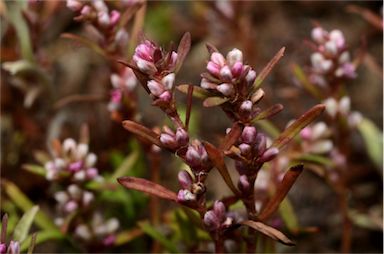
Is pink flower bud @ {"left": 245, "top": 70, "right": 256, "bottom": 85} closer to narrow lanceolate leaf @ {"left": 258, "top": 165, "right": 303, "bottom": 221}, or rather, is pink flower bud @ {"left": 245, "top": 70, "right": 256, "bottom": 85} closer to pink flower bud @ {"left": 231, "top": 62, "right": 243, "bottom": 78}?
pink flower bud @ {"left": 231, "top": 62, "right": 243, "bottom": 78}

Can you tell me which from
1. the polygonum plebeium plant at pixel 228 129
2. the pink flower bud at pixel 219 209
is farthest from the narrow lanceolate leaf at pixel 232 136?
the pink flower bud at pixel 219 209

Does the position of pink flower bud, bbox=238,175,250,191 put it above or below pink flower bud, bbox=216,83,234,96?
below

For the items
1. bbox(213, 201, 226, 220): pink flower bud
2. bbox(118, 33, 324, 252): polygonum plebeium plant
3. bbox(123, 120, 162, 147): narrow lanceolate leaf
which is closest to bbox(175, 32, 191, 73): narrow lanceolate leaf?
bbox(118, 33, 324, 252): polygonum plebeium plant

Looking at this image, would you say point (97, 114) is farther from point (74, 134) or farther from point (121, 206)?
point (121, 206)

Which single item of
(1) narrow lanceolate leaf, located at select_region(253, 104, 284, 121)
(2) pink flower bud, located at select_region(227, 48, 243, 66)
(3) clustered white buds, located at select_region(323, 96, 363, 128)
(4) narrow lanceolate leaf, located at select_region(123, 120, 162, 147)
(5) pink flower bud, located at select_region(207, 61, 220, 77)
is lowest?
(3) clustered white buds, located at select_region(323, 96, 363, 128)

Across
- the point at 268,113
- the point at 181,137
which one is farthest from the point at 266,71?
the point at 181,137

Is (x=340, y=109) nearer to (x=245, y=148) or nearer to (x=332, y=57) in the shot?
(x=332, y=57)
